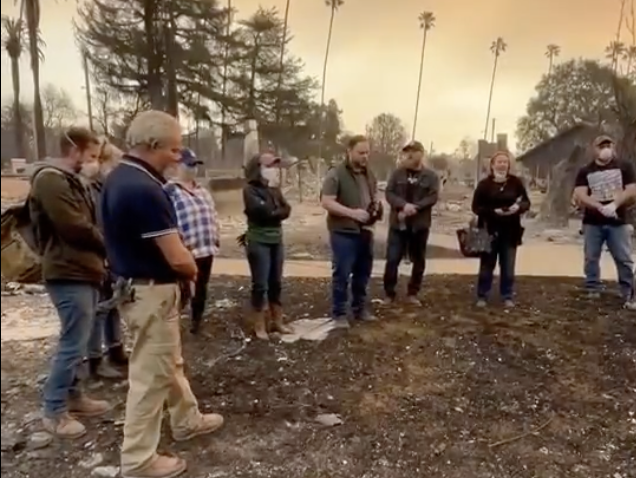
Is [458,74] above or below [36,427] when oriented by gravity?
above

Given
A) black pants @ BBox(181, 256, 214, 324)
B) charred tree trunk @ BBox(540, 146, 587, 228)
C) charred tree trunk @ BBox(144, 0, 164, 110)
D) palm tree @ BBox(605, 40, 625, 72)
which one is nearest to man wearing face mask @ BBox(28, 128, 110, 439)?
charred tree trunk @ BBox(144, 0, 164, 110)

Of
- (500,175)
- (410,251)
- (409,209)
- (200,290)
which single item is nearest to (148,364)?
(200,290)

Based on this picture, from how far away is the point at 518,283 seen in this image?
315 cm

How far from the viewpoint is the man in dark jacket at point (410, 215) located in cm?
291

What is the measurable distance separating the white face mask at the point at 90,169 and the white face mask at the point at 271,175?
0.86 metres

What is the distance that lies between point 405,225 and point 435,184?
0.82 feet

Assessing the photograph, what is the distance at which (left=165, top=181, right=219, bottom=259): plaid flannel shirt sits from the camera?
225 cm

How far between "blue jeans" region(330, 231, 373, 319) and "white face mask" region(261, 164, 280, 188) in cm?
38

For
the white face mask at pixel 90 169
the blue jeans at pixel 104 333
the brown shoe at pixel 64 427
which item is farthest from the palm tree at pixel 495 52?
the brown shoe at pixel 64 427

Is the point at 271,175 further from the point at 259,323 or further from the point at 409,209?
the point at 409,209

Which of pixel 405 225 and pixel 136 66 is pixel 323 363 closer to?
pixel 405 225

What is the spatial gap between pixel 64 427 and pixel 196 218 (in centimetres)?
87

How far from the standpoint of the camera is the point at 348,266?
9.04ft

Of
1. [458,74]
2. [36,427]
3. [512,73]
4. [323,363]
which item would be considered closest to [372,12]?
[458,74]
